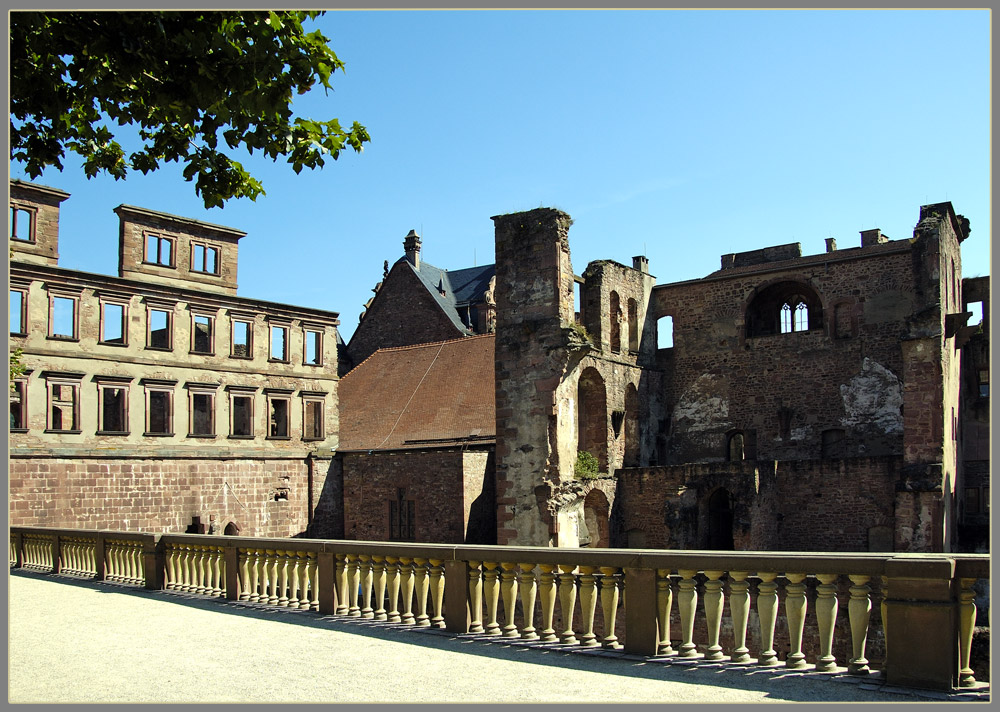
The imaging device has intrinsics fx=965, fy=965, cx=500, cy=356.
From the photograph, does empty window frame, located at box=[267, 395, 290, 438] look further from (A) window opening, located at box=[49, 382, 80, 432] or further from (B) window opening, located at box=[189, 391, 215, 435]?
(A) window opening, located at box=[49, 382, 80, 432]

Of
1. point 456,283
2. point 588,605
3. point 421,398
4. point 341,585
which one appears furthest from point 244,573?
point 456,283

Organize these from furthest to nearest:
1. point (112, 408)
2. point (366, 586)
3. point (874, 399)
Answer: point (112, 408) → point (874, 399) → point (366, 586)

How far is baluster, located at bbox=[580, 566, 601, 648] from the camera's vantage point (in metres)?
7.91

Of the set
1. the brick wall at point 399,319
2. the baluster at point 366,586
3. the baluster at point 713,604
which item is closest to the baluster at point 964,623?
the baluster at point 713,604

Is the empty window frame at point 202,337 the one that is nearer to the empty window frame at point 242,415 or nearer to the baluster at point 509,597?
the empty window frame at point 242,415

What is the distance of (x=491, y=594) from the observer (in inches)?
339

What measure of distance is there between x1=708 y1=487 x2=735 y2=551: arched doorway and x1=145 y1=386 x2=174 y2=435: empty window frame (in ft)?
57.1

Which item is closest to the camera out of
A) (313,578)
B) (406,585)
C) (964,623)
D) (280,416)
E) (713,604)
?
(964,623)

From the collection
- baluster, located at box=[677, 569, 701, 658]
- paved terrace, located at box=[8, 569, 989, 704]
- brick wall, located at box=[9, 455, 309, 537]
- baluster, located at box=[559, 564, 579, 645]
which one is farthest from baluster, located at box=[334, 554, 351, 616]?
brick wall, located at box=[9, 455, 309, 537]

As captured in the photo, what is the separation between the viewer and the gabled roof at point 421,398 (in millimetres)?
32875

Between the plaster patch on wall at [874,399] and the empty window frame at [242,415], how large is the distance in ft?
64.8

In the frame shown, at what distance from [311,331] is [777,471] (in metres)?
18.2

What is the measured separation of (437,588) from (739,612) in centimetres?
301

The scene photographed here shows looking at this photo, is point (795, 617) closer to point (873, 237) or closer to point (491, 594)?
point (491, 594)
